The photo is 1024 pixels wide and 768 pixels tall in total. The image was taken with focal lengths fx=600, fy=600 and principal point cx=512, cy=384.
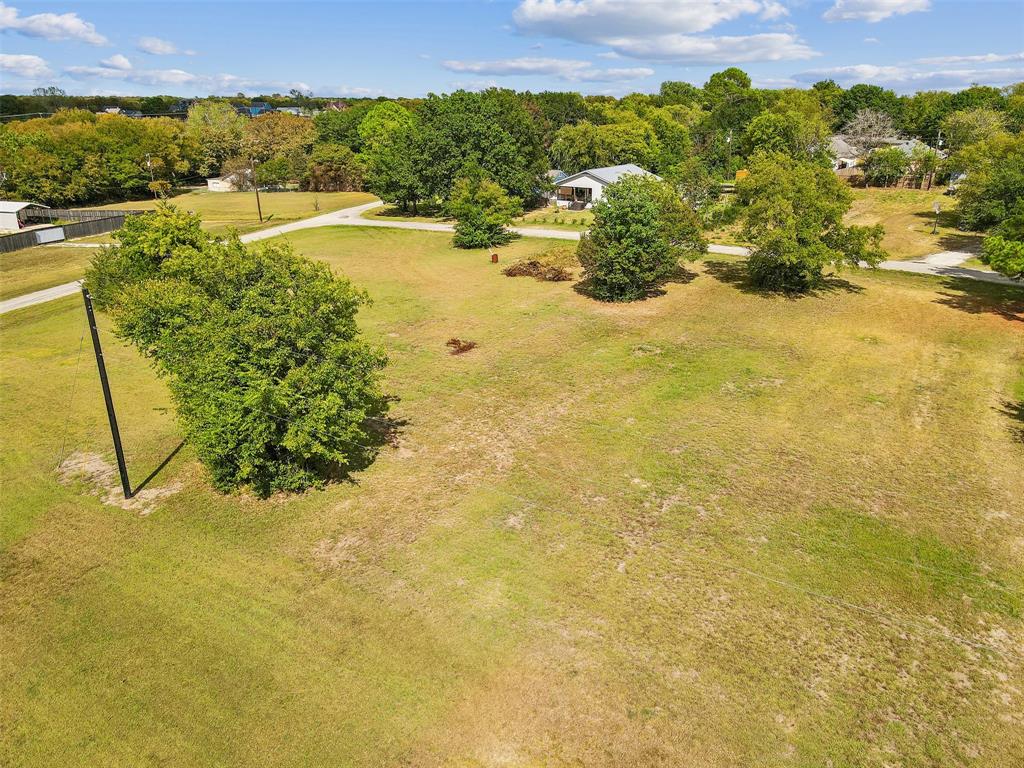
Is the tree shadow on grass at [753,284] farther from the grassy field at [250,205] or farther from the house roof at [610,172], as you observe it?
the grassy field at [250,205]

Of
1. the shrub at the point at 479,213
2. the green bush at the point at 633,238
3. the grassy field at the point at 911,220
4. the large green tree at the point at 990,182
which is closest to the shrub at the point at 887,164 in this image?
the grassy field at the point at 911,220

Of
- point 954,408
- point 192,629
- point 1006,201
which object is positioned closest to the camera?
point 192,629

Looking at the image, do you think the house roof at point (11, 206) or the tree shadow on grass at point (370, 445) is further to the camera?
the house roof at point (11, 206)

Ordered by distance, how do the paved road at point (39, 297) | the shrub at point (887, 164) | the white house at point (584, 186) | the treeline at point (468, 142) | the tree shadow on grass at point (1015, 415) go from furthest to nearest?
the shrub at point (887, 164), the white house at point (584, 186), the treeline at point (468, 142), the paved road at point (39, 297), the tree shadow on grass at point (1015, 415)

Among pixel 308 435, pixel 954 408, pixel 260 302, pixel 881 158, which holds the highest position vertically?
pixel 881 158

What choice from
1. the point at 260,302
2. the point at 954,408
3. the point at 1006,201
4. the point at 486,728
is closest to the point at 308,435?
the point at 260,302

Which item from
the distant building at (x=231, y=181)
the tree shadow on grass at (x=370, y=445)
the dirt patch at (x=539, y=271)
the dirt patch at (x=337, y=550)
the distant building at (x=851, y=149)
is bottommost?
the dirt patch at (x=337, y=550)

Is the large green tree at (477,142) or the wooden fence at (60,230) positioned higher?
the large green tree at (477,142)

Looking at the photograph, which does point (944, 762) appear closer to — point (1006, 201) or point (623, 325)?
point (623, 325)
